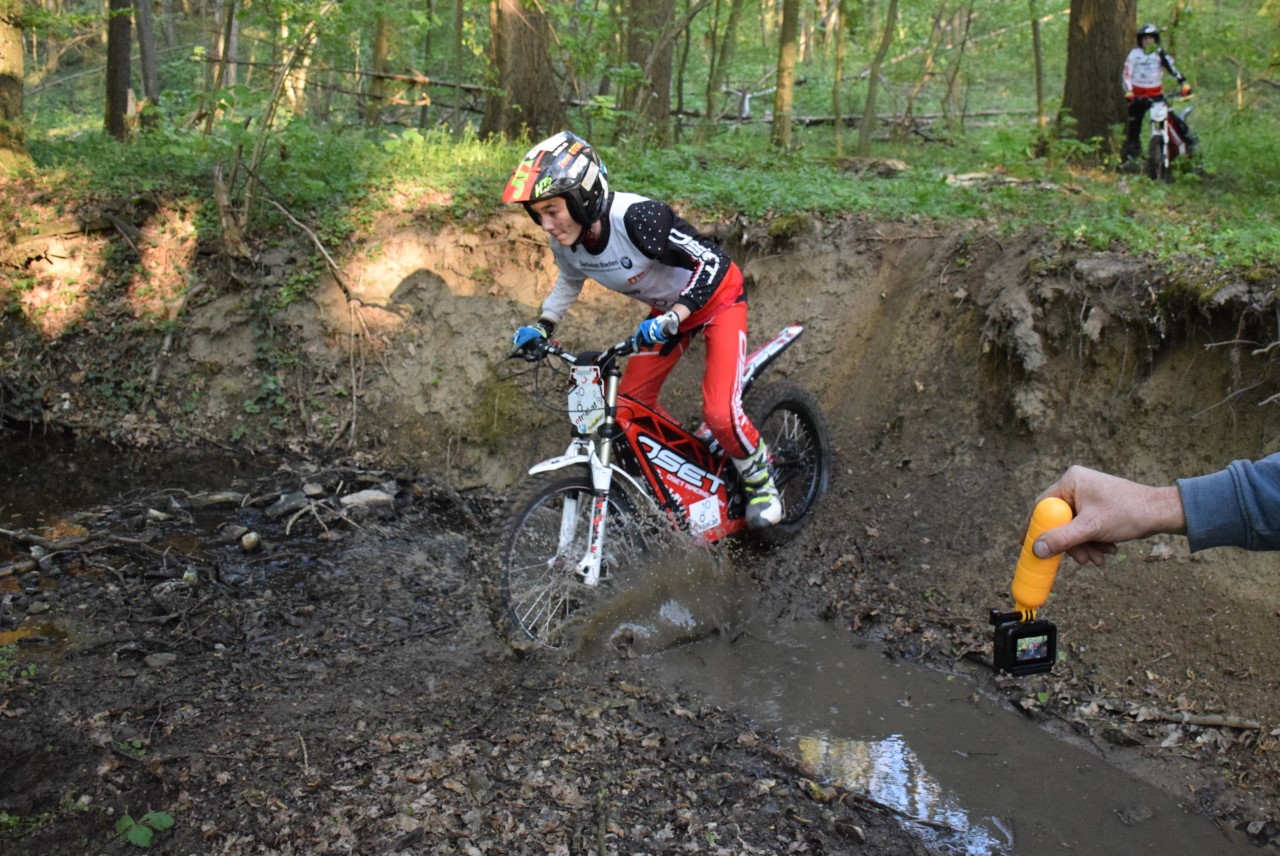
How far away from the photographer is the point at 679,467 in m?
5.71

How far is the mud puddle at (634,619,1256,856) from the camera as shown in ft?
11.6

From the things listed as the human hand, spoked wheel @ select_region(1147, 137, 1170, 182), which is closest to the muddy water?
the human hand

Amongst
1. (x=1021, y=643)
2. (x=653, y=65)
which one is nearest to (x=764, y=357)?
(x=1021, y=643)

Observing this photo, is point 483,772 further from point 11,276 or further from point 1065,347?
point 11,276

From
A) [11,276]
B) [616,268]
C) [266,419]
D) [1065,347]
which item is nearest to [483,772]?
[616,268]

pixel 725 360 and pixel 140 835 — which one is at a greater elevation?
pixel 725 360

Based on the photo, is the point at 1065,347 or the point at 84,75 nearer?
the point at 1065,347

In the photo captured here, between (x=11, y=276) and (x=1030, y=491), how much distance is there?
326 inches

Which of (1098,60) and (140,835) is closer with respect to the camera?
(140,835)

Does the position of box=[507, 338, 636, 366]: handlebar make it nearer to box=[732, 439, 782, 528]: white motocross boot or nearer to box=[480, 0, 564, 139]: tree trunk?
box=[732, 439, 782, 528]: white motocross boot

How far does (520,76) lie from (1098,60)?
6579 millimetres

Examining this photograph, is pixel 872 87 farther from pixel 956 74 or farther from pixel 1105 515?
pixel 1105 515

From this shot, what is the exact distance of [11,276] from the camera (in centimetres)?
802

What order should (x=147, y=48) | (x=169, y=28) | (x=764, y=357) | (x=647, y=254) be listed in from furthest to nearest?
(x=169, y=28), (x=147, y=48), (x=764, y=357), (x=647, y=254)
